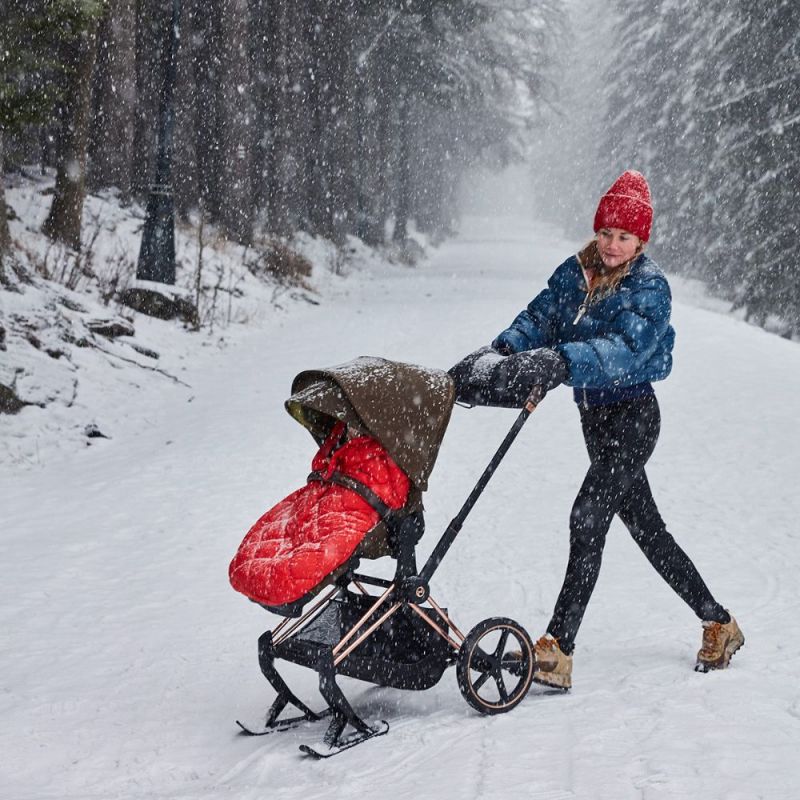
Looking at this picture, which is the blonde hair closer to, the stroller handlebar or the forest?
the stroller handlebar

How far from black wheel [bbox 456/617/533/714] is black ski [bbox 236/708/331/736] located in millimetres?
583

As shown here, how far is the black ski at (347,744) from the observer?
3130 millimetres

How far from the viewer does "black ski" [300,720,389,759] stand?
3130 millimetres

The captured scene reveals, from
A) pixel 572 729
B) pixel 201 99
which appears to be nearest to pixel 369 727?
pixel 572 729

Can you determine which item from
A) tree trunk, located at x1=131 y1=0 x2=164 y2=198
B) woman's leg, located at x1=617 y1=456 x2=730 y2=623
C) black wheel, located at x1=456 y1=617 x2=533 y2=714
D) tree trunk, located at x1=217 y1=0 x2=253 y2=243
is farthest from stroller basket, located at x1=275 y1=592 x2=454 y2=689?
tree trunk, located at x1=217 y1=0 x2=253 y2=243

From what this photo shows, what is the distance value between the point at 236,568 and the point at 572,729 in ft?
4.36

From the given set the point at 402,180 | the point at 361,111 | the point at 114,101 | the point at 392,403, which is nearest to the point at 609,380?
the point at 392,403

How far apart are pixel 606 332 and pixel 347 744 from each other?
73.2 inches

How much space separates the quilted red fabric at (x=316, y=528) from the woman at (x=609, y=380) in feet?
1.66

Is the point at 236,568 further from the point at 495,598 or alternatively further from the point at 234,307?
the point at 234,307

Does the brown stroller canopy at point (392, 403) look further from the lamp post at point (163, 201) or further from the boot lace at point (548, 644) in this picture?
the lamp post at point (163, 201)

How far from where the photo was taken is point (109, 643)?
453 centimetres

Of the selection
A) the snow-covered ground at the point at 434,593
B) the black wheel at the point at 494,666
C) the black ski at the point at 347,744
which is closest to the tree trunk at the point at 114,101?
the snow-covered ground at the point at 434,593

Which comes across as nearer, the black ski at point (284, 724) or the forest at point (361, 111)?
the black ski at point (284, 724)
